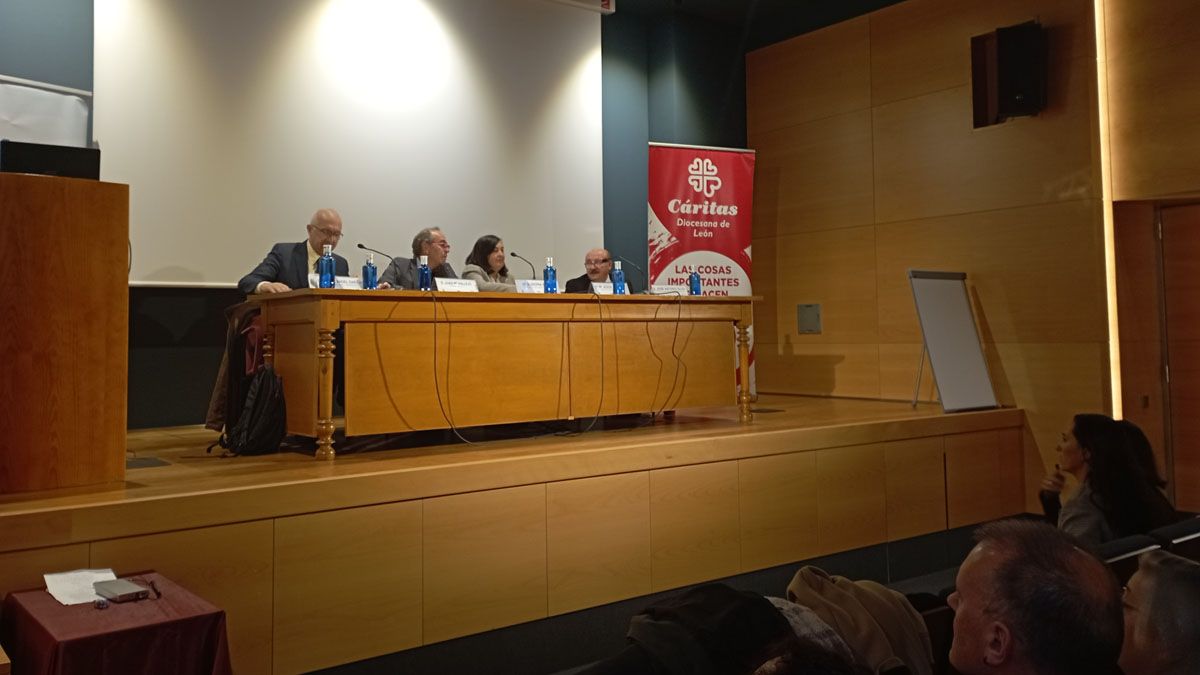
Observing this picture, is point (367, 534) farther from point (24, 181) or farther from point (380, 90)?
point (380, 90)

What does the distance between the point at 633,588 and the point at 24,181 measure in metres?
2.53

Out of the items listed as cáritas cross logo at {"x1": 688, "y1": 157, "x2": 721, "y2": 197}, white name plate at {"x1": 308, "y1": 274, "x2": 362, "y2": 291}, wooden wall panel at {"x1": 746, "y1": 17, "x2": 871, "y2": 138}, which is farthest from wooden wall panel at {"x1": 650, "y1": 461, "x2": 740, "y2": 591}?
wooden wall panel at {"x1": 746, "y1": 17, "x2": 871, "y2": 138}

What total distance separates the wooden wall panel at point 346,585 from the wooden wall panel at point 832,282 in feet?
14.2

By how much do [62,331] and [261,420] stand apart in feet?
3.56

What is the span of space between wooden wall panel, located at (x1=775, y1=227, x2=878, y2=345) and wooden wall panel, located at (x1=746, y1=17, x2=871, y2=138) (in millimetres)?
933

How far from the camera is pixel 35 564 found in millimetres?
2543

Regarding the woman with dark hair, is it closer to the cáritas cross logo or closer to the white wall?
the cáritas cross logo

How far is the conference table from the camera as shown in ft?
12.0

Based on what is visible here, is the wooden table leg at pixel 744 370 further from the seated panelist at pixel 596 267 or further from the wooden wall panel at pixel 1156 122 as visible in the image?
the wooden wall panel at pixel 1156 122

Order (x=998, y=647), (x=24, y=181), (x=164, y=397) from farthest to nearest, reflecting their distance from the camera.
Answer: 1. (x=164, y=397)
2. (x=24, y=181)
3. (x=998, y=647)

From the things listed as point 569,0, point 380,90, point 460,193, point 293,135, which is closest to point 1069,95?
point 569,0

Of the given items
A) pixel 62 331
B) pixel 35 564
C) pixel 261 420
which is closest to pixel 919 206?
pixel 261 420

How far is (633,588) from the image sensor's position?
3666 mm

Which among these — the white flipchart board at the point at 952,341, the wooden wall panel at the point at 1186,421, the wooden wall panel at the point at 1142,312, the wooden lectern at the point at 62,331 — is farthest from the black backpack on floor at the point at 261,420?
the wooden wall panel at the point at 1186,421
